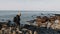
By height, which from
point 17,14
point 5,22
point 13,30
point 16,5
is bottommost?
point 13,30

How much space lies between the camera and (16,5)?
164 cm

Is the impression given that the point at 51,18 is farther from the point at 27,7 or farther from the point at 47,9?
the point at 27,7

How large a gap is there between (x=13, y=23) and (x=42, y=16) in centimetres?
42

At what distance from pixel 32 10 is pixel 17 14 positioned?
0.71 ft

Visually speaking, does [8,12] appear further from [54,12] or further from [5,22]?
[54,12]

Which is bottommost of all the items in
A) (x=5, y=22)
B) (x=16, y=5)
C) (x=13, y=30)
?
(x=13, y=30)

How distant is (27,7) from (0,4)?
37 centimetres

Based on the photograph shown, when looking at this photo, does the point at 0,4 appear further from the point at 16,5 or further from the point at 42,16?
the point at 42,16

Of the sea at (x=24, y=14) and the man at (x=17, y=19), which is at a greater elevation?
the sea at (x=24, y=14)

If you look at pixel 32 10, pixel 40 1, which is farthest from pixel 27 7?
pixel 40 1

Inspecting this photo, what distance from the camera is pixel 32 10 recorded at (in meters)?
1.64

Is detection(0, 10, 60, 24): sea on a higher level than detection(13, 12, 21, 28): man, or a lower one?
higher

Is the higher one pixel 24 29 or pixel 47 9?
pixel 47 9

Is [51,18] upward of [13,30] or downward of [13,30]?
upward
